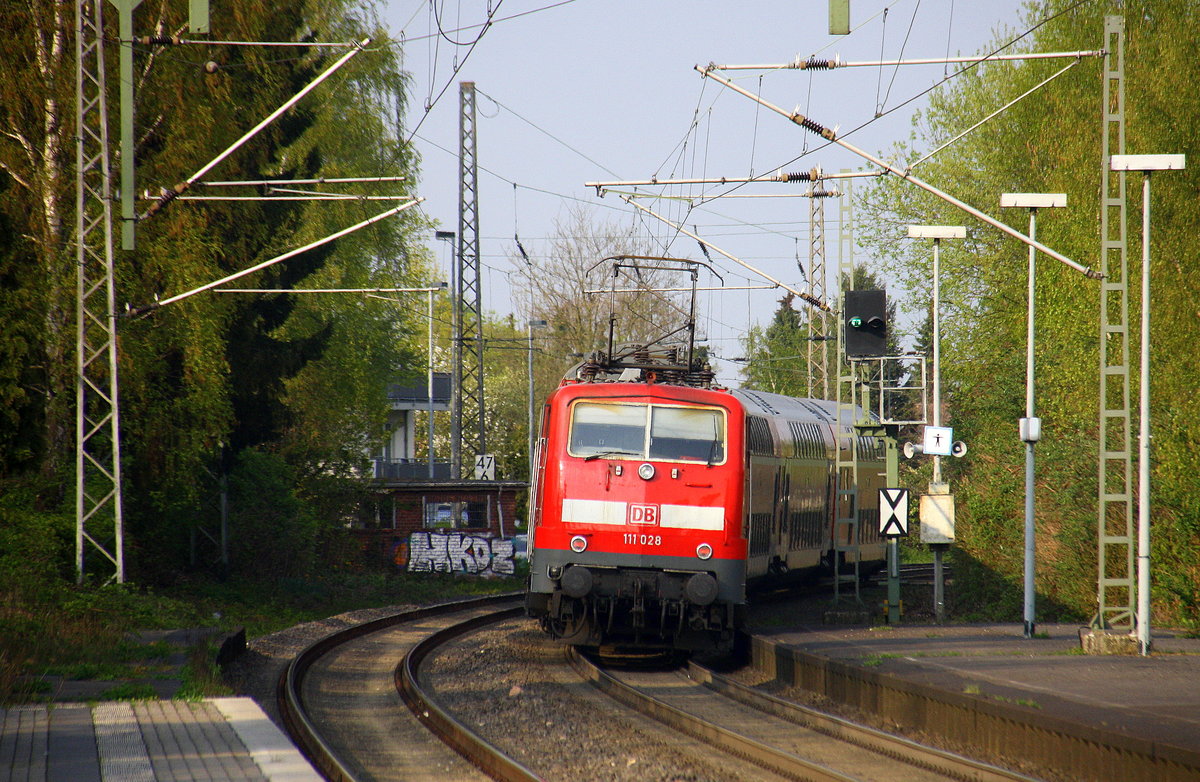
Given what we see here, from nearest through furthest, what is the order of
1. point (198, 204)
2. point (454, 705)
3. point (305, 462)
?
1. point (454, 705)
2. point (198, 204)
3. point (305, 462)

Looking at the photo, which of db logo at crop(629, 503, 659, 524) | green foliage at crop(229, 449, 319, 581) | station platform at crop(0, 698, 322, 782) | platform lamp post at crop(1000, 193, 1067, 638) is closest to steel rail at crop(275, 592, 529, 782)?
station platform at crop(0, 698, 322, 782)

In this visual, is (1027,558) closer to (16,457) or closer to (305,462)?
(16,457)

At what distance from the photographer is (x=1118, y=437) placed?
22.2 m

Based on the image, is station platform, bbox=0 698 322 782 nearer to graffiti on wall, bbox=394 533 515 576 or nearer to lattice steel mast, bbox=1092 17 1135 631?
lattice steel mast, bbox=1092 17 1135 631

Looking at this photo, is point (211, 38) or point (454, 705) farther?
point (211, 38)

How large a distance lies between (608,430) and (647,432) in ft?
1.51

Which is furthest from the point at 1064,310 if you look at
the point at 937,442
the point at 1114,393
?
the point at 937,442

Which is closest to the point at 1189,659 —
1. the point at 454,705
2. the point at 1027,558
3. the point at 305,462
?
the point at 1027,558

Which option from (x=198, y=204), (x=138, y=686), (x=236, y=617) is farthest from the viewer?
(x=236, y=617)

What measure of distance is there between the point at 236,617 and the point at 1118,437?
15.6 meters

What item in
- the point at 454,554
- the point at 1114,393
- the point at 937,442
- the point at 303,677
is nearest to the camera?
the point at 303,677

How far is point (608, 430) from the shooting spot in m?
15.2

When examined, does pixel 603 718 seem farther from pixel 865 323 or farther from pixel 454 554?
pixel 454 554

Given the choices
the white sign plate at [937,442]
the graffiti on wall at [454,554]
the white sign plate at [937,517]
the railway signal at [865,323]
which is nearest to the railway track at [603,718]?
the railway signal at [865,323]
